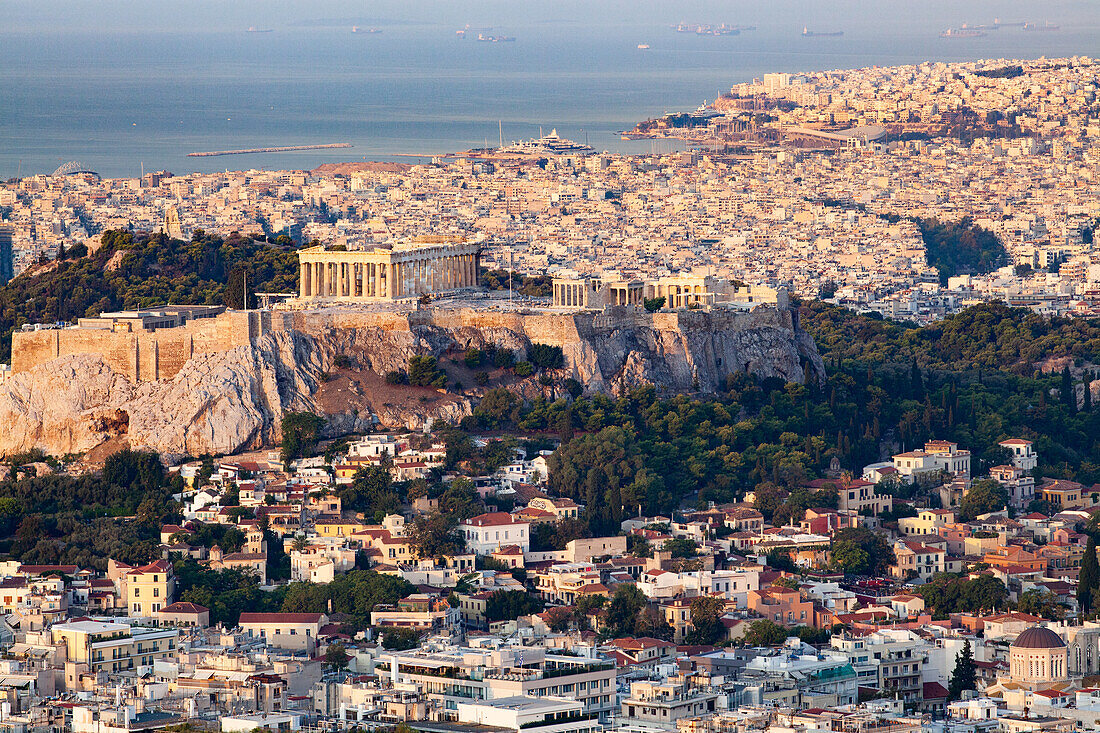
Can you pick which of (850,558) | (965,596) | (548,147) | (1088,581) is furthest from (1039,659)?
(548,147)

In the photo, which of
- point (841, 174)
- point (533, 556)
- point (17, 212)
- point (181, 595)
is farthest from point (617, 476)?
point (841, 174)

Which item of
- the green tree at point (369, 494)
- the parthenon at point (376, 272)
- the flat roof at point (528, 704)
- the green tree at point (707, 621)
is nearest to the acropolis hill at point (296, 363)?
the parthenon at point (376, 272)

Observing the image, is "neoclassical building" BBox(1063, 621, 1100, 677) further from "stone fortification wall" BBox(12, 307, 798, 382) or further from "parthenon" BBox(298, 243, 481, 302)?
"parthenon" BBox(298, 243, 481, 302)

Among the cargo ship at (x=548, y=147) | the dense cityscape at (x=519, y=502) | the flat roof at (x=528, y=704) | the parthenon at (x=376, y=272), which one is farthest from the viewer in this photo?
the cargo ship at (x=548, y=147)

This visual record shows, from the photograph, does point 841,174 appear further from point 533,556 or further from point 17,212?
point 533,556

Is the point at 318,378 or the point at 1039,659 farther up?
the point at 318,378

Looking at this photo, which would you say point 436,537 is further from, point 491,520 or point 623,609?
point 623,609

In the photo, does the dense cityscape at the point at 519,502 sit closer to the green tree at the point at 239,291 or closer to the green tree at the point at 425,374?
the green tree at the point at 425,374
